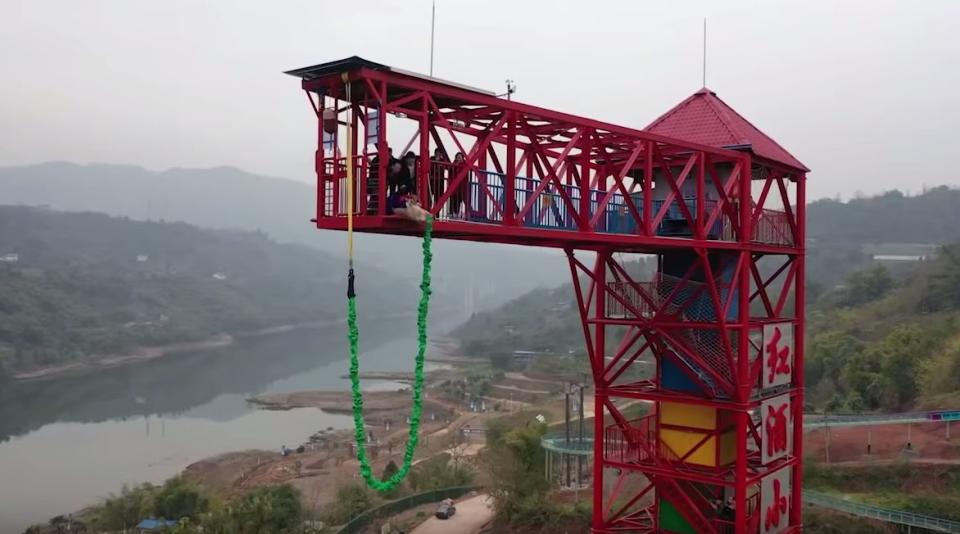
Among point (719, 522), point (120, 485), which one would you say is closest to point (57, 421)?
point (120, 485)

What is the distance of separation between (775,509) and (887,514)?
695cm

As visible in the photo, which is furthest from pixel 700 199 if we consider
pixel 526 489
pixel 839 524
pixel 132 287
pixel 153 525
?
pixel 132 287

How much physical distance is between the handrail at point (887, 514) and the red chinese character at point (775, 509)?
646cm

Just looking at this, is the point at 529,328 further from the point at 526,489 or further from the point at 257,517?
the point at 526,489

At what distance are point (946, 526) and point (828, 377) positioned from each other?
71.6 ft

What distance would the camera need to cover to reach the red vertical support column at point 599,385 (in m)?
13.5

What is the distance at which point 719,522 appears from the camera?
42.9ft

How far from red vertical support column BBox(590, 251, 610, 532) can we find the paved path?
10.7 m

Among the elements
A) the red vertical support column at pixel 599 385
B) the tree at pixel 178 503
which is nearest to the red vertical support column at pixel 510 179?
the red vertical support column at pixel 599 385

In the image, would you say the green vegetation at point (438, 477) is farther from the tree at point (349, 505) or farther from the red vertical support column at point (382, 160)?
the red vertical support column at point (382, 160)

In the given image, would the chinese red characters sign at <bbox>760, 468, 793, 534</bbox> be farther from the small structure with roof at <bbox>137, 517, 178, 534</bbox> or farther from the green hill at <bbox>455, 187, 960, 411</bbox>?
the small structure with roof at <bbox>137, 517, 178, 534</bbox>

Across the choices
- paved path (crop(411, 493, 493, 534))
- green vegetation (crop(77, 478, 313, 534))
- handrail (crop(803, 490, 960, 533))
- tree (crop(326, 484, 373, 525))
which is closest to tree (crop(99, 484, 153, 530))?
green vegetation (crop(77, 478, 313, 534))

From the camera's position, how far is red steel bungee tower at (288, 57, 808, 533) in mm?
9828

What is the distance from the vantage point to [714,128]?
44.8 feet
